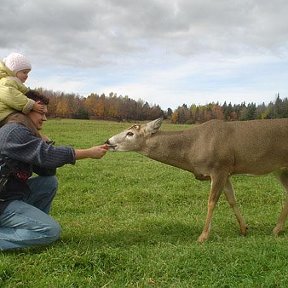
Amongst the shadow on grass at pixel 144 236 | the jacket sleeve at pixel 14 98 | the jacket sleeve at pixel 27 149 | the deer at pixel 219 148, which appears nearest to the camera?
the jacket sleeve at pixel 27 149

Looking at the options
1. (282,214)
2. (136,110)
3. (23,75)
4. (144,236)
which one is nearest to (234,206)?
(282,214)

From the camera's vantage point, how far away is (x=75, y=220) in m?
8.75

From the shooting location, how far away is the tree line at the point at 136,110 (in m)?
→ 54.7

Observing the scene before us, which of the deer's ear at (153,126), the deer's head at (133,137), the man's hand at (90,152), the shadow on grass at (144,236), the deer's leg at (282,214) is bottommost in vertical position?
the shadow on grass at (144,236)

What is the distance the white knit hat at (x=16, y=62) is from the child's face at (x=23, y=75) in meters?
0.06

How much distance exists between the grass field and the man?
0.23 meters

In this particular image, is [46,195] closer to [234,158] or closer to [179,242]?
[179,242]

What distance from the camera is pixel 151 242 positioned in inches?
282

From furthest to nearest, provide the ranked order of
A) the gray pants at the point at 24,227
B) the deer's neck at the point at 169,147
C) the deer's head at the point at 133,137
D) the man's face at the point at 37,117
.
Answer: the deer's head at the point at 133,137, the deer's neck at the point at 169,147, the man's face at the point at 37,117, the gray pants at the point at 24,227

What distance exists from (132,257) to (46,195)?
189cm

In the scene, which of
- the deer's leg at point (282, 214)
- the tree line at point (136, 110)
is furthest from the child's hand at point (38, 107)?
the tree line at point (136, 110)

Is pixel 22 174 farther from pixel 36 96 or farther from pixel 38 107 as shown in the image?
pixel 36 96

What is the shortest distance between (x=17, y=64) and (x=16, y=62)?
0.11 ft

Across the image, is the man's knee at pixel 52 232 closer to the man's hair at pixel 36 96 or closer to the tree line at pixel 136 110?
the man's hair at pixel 36 96
